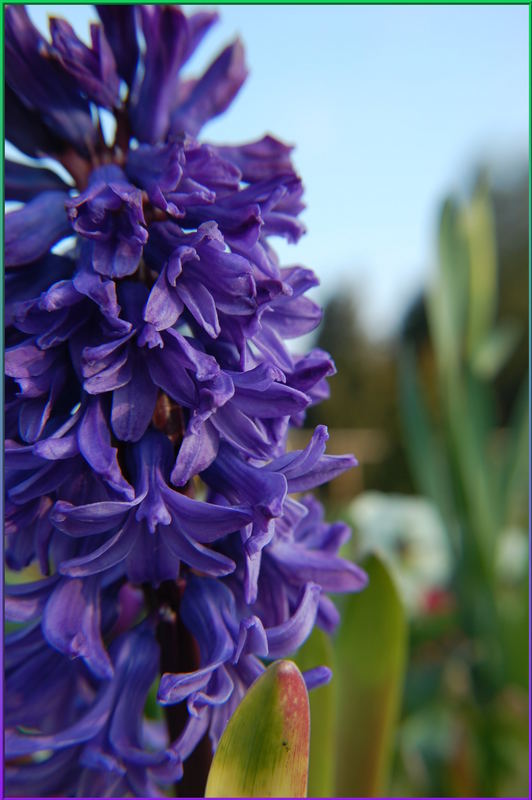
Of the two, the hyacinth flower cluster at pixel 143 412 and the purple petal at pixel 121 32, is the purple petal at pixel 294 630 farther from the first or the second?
the purple petal at pixel 121 32

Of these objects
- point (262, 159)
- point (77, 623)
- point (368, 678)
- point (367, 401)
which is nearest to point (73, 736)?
point (77, 623)

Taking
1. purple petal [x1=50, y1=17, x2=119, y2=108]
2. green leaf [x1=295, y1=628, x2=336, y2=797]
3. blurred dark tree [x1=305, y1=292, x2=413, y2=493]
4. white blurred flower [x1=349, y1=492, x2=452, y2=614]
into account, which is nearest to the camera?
purple petal [x1=50, y1=17, x2=119, y2=108]

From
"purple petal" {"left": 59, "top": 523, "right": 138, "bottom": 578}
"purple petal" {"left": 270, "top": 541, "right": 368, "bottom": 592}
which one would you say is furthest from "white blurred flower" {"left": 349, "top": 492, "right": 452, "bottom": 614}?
"purple petal" {"left": 59, "top": 523, "right": 138, "bottom": 578}

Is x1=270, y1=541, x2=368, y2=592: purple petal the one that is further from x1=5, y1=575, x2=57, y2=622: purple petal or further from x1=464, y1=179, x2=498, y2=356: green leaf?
x1=464, y1=179, x2=498, y2=356: green leaf

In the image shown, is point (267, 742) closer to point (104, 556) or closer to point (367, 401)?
point (104, 556)

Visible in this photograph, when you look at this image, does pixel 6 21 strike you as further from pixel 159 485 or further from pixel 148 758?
pixel 148 758
